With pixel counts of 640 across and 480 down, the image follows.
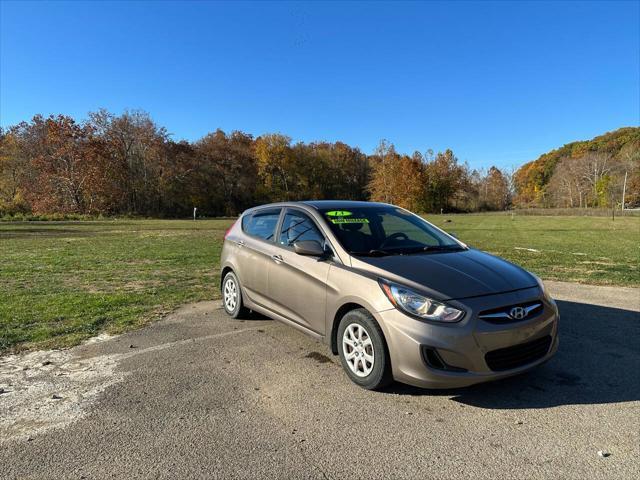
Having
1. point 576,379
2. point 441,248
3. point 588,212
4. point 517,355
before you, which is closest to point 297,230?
point 441,248

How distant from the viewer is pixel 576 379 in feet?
12.9

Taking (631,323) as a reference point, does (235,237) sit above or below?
above

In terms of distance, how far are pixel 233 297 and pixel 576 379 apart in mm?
4138

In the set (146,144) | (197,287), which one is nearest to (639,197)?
(146,144)

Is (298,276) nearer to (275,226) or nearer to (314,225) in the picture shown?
(314,225)

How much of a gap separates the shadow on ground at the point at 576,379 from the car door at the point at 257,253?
2144 mm

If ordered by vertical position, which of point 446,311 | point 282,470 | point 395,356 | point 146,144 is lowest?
point 282,470

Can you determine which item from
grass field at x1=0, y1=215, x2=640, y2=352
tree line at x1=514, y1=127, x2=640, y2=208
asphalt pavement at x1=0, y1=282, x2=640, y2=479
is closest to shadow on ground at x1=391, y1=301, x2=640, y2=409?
asphalt pavement at x1=0, y1=282, x2=640, y2=479

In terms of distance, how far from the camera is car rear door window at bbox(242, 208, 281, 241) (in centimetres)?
541

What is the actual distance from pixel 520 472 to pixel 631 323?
4280mm

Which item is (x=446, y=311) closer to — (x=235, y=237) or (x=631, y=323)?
(x=235, y=237)

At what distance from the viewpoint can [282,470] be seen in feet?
8.70

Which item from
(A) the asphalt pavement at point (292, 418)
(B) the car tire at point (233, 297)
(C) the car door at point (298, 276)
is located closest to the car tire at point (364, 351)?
(A) the asphalt pavement at point (292, 418)

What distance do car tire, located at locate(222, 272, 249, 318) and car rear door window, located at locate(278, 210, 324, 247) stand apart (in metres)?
1.23
